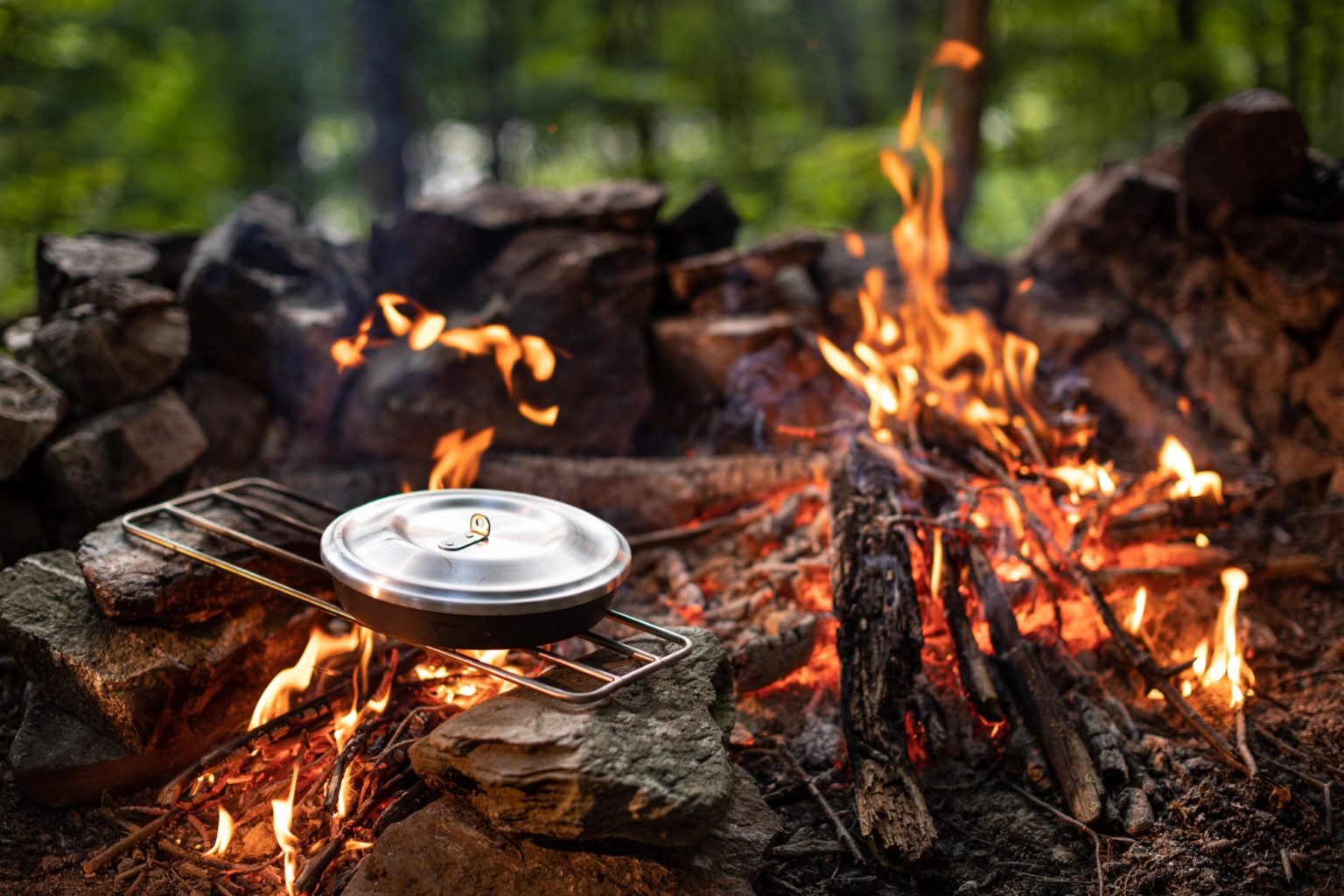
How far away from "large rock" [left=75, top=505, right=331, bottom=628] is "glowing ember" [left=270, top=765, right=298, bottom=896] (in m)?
0.79

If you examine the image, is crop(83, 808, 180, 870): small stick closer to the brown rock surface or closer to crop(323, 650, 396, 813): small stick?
crop(323, 650, 396, 813): small stick

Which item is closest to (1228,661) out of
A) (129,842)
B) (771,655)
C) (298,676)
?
(771,655)

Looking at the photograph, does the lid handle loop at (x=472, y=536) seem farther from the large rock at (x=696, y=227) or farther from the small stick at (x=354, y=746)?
the large rock at (x=696, y=227)

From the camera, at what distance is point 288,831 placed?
286 cm

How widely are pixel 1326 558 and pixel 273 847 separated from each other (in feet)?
17.7

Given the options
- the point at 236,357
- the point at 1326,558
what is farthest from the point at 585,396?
the point at 1326,558

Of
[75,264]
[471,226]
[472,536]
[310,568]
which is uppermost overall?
[75,264]

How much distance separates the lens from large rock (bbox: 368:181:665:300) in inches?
228

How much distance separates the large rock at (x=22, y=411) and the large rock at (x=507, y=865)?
3.00 metres

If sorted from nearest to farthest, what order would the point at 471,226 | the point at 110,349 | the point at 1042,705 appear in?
the point at 1042,705
the point at 110,349
the point at 471,226

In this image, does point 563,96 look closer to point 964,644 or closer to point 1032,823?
point 964,644

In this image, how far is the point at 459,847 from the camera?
2.58 m

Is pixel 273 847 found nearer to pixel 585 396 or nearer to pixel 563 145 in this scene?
pixel 585 396

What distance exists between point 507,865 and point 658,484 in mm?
2803
